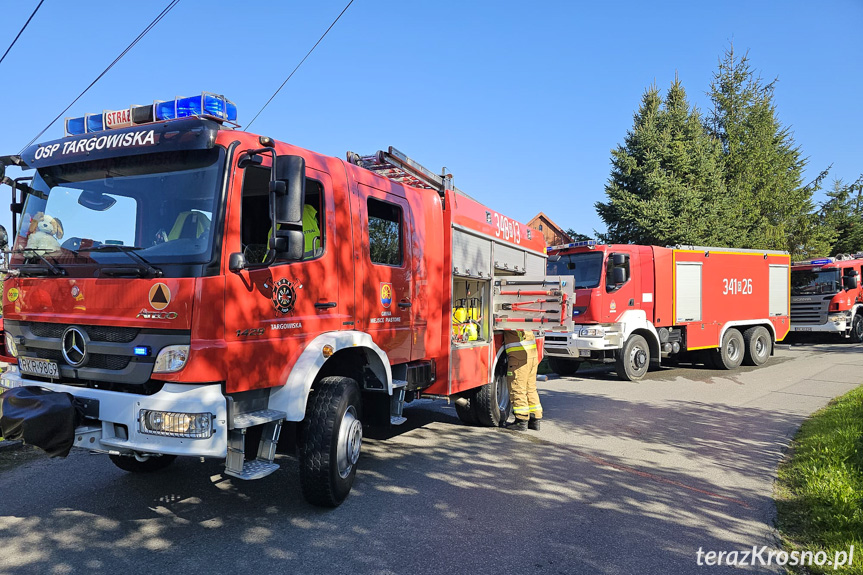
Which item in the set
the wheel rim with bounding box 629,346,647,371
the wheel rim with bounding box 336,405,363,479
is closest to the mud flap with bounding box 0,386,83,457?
the wheel rim with bounding box 336,405,363,479

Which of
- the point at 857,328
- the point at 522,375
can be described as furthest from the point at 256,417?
the point at 857,328

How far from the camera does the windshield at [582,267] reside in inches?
468

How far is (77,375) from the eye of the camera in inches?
152

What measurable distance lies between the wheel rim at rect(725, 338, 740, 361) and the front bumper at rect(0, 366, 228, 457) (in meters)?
13.5

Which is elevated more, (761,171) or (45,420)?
(761,171)

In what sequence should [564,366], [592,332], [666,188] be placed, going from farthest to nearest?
[666,188] → [564,366] → [592,332]

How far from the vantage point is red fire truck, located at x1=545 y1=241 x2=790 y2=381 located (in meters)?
11.7

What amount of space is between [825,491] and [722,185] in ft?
69.2

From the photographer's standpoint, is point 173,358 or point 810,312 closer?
point 173,358

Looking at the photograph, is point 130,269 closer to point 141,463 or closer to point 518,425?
point 141,463

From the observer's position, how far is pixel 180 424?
3.53m

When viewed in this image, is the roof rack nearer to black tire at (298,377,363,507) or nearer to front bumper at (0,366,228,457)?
black tire at (298,377,363,507)

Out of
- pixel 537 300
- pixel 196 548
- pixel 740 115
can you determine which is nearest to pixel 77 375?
pixel 196 548

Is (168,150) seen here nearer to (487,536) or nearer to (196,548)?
(196,548)
